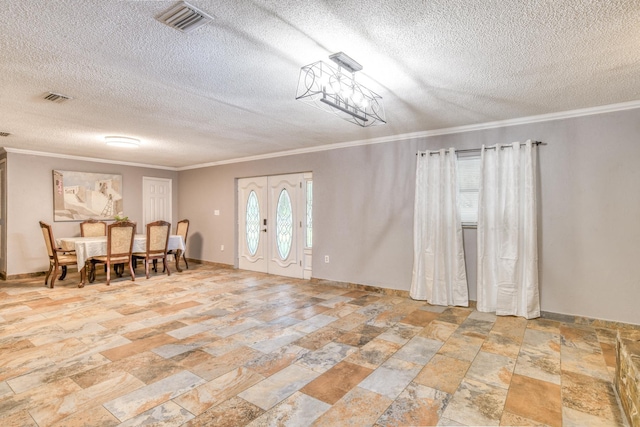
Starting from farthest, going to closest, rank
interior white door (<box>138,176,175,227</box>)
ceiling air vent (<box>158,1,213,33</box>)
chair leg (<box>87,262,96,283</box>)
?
interior white door (<box>138,176,175,227</box>), chair leg (<box>87,262,96,283</box>), ceiling air vent (<box>158,1,213,33</box>)

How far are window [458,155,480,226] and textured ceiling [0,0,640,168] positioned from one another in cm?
53

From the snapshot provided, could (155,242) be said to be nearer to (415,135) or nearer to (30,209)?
(30,209)

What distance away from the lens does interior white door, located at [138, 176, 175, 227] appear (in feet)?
24.6

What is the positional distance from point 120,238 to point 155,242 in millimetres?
657

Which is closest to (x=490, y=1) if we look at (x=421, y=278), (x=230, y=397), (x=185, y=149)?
(x=230, y=397)

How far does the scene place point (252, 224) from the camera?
6.68m

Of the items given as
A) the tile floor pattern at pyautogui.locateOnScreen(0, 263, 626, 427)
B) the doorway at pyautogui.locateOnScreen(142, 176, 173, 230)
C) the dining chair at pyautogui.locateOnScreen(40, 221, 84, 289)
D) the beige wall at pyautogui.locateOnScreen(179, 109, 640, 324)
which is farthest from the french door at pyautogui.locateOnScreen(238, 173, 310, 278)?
the dining chair at pyautogui.locateOnScreen(40, 221, 84, 289)

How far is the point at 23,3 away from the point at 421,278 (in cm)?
446

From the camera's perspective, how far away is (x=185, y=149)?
565cm

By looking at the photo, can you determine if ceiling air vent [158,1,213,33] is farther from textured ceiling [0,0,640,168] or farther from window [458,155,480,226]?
window [458,155,480,226]

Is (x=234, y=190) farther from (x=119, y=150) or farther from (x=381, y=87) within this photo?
(x=381, y=87)

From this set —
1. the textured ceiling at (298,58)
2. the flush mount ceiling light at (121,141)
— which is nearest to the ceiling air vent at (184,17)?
the textured ceiling at (298,58)

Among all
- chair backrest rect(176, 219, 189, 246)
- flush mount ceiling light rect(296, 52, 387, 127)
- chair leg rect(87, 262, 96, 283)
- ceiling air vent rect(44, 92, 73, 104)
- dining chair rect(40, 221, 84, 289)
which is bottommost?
chair leg rect(87, 262, 96, 283)

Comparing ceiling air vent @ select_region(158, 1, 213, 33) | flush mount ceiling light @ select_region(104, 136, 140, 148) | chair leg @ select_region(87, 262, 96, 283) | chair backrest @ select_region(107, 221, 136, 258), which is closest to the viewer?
ceiling air vent @ select_region(158, 1, 213, 33)
